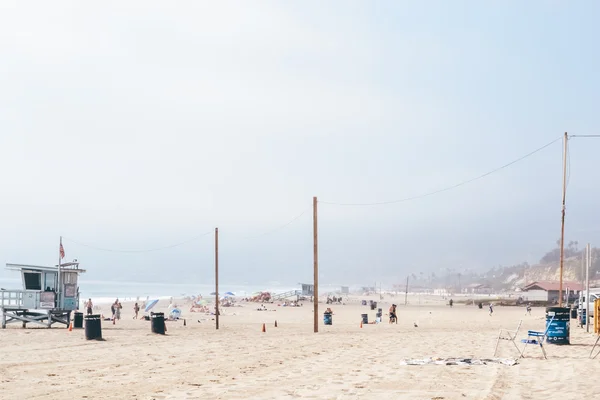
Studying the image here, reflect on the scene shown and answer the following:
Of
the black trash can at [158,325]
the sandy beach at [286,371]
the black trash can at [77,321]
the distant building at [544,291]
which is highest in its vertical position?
the sandy beach at [286,371]

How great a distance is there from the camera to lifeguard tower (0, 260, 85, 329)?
3334cm

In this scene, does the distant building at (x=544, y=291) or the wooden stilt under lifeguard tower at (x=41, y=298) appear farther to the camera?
the distant building at (x=544, y=291)

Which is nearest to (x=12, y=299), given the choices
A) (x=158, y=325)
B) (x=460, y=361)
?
(x=158, y=325)

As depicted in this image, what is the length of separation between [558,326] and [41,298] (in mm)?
24433

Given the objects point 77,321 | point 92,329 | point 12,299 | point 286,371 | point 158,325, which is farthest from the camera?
point 12,299

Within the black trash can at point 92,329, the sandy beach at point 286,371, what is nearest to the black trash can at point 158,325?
the black trash can at point 92,329

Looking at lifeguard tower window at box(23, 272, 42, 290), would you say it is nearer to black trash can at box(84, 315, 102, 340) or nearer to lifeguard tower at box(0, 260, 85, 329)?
lifeguard tower at box(0, 260, 85, 329)

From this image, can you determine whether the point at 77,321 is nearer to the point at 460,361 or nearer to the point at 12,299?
the point at 12,299

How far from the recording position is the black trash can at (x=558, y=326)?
65.8ft

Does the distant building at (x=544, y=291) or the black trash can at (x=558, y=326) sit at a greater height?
the black trash can at (x=558, y=326)

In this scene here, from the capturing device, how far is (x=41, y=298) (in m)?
33.4

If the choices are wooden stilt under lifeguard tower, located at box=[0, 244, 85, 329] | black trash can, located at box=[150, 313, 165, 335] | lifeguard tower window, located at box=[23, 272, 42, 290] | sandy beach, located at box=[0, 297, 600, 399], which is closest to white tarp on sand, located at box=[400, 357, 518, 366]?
sandy beach, located at box=[0, 297, 600, 399]

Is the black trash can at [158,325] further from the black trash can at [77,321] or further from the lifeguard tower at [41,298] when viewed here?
the lifeguard tower at [41,298]

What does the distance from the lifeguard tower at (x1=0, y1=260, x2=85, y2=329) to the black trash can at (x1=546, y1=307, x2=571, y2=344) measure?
76.5ft
